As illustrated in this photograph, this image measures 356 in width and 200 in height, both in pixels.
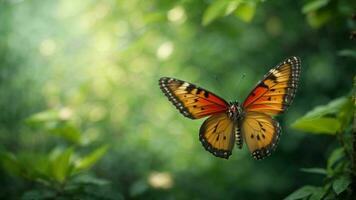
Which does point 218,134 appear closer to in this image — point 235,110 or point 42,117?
point 235,110

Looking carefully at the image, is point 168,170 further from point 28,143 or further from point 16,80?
point 16,80

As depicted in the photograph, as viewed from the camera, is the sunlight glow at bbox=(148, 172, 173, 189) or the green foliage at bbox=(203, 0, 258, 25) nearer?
the green foliage at bbox=(203, 0, 258, 25)

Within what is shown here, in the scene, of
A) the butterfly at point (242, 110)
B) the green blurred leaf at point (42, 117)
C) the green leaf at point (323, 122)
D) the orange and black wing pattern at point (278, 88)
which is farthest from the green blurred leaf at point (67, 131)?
the green leaf at point (323, 122)

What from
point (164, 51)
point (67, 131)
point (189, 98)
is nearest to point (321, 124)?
point (189, 98)

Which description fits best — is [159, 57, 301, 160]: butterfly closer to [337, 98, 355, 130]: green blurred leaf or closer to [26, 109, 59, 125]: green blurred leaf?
[337, 98, 355, 130]: green blurred leaf

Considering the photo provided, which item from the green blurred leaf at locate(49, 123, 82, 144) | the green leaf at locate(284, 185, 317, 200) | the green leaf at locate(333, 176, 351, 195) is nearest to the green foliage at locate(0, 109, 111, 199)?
the green blurred leaf at locate(49, 123, 82, 144)

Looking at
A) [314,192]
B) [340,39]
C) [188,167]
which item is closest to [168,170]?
[188,167]
